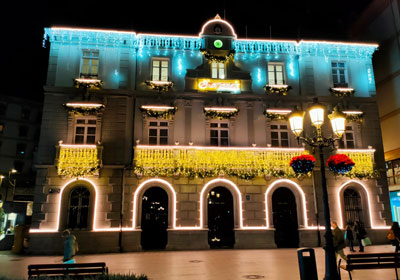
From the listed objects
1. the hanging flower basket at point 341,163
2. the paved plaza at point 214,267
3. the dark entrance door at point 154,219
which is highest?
the hanging flower basket at point 341,163

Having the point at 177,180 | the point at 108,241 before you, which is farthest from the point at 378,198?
the point at 108,241

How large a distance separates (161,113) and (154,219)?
23.0 ft

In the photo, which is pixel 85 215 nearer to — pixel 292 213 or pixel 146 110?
pixel 146 110

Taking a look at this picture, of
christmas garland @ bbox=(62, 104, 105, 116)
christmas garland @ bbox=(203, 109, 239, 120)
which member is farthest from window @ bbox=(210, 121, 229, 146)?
christmas garland @ bbox=(62, 104, 105, 116)

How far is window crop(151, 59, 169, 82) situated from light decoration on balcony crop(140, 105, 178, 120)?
2.42 m

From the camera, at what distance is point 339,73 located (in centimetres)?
2352

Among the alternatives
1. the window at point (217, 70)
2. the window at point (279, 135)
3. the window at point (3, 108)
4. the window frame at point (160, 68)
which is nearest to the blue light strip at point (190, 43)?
the window frame at point (160, 68)

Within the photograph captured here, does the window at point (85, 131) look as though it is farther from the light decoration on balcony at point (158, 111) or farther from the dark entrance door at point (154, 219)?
the dark entrance door at point (154, 219)

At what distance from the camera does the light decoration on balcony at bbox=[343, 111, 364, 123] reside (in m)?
22.1

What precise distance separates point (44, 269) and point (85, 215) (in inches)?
412

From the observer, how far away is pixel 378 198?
21.2 meters

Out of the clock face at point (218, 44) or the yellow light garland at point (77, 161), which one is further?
the clock face at point (218, 44)

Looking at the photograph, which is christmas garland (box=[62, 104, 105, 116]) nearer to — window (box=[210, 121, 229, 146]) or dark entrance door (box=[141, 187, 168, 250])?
dark entrance door (box=[141, 187, 168, 250])

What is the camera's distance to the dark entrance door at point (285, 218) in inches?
812
